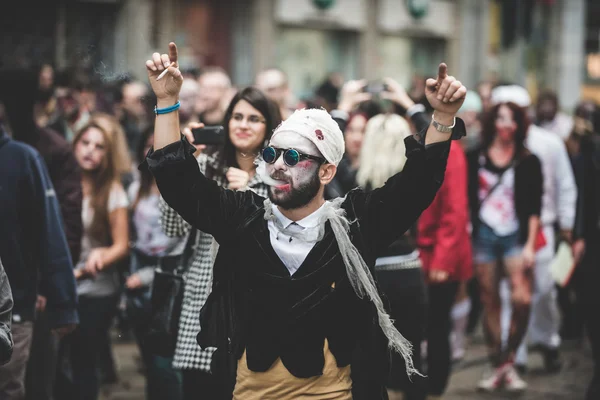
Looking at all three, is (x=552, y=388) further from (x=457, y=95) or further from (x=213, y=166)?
(x=457, y=95)

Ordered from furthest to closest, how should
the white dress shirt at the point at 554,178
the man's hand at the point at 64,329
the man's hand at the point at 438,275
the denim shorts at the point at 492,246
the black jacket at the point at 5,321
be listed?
the white dress shirt at the point at 554,178
the denim shorts at the point at 492,246
the man's hand at the point at 438,275
the man's hand at the point at 64,329
the black jacket at the point at 5,321

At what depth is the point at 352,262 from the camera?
12.0ft

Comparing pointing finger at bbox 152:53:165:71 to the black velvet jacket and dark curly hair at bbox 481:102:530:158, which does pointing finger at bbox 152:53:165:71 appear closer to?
the black velvet jacket

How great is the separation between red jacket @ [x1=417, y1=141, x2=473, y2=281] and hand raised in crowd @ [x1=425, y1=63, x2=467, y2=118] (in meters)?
3.10

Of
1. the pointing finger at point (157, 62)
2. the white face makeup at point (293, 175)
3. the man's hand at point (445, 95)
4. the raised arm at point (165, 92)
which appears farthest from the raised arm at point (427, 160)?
the pointing finger at point (157, 62)

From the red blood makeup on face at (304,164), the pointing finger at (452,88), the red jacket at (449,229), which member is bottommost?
the red jacket at (449,229)

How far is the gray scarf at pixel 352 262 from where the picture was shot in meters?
3.66

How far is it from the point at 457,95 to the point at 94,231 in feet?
11.6

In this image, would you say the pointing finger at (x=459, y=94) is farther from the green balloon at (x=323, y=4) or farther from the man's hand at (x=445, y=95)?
the green balloon at (x=323, y=4)

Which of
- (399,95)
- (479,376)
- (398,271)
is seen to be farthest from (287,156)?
(479,376)

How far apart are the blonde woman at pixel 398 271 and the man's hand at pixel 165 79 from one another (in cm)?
249

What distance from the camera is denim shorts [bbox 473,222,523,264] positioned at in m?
7.75

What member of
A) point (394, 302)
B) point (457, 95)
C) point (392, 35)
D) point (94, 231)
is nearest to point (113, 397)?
point (94, 231)

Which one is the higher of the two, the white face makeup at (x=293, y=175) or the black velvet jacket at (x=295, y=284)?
the white face makeup at (x=293, y=175)
